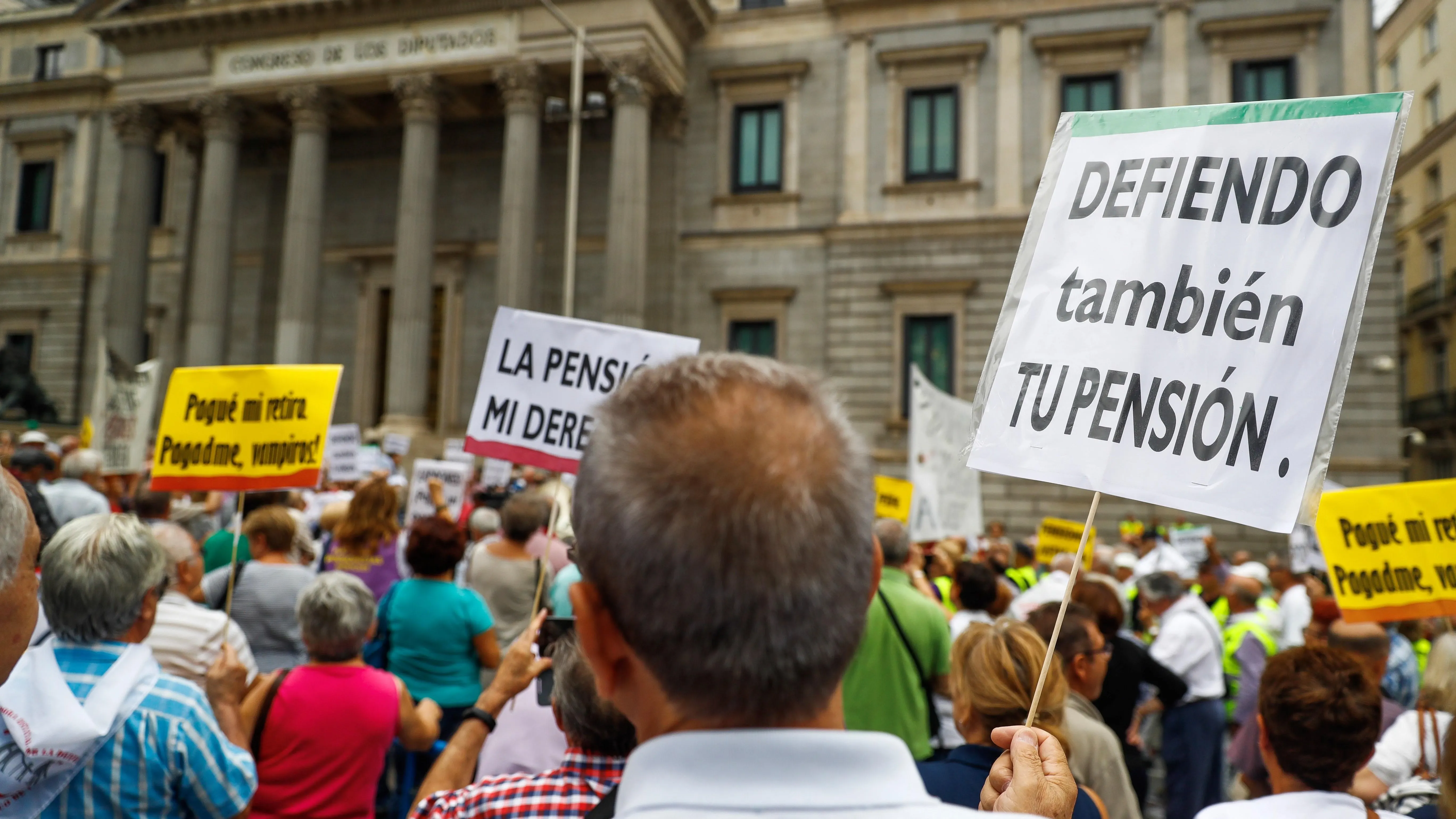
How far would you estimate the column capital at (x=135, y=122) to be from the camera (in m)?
26.9

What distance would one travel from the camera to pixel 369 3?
967 inches

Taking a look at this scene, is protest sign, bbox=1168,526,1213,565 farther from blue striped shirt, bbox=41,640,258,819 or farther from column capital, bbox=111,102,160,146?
column capital, bbox=111,102,160,146

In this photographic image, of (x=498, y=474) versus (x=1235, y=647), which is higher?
(x=498, y=474)

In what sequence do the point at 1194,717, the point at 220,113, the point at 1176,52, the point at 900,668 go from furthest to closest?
the point at 220,113 < the point at 1176,52 < the point at 1194,717 < the point at 900,668

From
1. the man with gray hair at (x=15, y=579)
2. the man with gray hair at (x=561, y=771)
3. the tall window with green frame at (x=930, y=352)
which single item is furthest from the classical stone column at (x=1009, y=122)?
the man with gray hair at (x=15, y=579)

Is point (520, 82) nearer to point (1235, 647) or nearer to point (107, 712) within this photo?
point (1235, 647)

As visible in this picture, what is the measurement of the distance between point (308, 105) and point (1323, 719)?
26.7 m

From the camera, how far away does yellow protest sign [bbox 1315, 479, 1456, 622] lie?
14.6ft

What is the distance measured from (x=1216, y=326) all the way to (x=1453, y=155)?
4171 cm

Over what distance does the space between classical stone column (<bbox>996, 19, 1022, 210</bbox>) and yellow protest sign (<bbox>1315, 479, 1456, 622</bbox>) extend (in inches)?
757

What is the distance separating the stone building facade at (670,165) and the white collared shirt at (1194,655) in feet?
50.4

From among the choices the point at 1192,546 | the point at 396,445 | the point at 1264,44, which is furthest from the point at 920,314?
the point at 396,445

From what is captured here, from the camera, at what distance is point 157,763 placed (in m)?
2.72

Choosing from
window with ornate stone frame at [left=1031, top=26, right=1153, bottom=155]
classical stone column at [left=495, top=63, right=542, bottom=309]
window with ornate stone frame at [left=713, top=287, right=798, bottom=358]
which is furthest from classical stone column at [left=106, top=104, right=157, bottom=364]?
window with ornate stone frame at [left=1031, top=26, right=1153, bottom=155]
